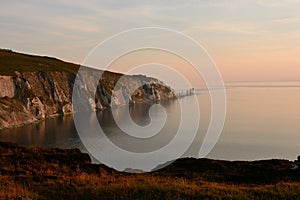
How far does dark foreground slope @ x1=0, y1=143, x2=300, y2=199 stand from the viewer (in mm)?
15117

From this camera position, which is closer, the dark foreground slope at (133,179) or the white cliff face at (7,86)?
the dark foreground slope at (133,179)

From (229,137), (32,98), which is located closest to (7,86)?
(32,98)

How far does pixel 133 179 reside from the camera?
19578 mm

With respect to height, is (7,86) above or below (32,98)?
above

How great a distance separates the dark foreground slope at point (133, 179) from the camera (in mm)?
15117

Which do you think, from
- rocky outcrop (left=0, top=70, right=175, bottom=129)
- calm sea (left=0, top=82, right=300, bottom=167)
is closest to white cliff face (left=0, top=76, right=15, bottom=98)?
rocky outcrop (left=0, top=70, right=175, bottom=129)

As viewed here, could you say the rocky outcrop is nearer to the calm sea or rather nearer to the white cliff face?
the white cliff face

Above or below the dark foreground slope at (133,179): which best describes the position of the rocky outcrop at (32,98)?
above

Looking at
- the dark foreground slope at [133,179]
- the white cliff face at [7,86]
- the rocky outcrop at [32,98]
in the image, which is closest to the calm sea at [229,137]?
the rocky outcrop at [32,98]

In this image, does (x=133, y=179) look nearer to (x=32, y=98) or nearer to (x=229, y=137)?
(x=229, y=137)

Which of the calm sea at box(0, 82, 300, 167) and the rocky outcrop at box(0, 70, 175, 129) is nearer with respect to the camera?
the calm sea at box(0, 82, 300, 167)

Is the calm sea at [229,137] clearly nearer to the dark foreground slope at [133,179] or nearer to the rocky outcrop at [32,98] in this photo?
the rocky outcrop at [32,98]

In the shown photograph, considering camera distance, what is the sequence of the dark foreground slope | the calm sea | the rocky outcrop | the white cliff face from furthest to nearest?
the white cliff face, the rocky outcrop, the calm sea, the dark foreground slope

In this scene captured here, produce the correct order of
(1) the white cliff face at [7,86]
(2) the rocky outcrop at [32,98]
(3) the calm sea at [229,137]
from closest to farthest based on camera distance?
(3) the calm sea at [229,137], (2) the rocky outcrop at [32,98], (1) the white cliff face at [7,86]
